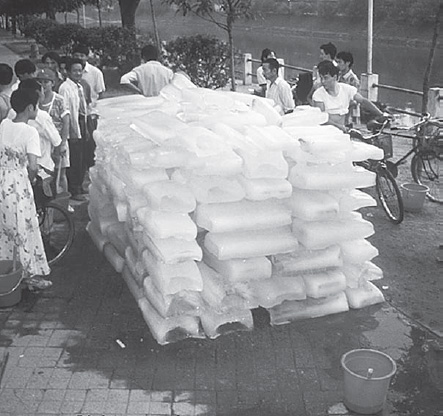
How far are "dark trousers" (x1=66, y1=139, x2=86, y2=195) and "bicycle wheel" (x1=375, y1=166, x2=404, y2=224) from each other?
348cm

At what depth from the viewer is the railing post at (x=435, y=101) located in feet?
38.2

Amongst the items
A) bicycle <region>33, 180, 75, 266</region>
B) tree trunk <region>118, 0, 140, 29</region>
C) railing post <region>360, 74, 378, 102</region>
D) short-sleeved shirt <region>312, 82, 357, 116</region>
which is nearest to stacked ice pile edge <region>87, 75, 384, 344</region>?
bicycle <region>33, 180, 75, 266</region>

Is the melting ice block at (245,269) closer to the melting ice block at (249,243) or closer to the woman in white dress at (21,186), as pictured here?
the melting ice block at (249,243)

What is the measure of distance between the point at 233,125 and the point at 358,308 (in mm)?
1782

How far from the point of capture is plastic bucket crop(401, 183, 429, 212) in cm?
776

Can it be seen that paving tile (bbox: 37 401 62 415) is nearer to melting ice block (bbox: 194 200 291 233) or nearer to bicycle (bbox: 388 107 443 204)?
melting ice block (bbox: 194 200 291 233)

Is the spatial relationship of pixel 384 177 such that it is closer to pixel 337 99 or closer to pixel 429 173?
pixel 337 99

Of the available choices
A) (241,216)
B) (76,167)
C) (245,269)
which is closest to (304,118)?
(241,216)

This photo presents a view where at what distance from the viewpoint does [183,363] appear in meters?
4.73

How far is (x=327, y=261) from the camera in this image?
17.0 feet

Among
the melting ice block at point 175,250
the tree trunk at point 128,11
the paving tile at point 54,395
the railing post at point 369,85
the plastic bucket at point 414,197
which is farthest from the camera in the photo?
the tree trunk at point 128,11

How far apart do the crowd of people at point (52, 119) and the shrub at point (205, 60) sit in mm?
4604

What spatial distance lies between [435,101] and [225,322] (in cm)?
812

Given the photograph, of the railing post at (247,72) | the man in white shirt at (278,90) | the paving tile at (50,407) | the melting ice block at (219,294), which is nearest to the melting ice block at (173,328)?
the melting ice block at (219,294)
